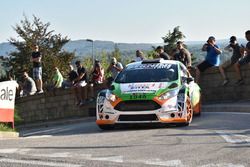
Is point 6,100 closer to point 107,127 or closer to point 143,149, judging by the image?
point 107,127

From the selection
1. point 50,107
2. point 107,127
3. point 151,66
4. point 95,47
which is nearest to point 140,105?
point 107,127

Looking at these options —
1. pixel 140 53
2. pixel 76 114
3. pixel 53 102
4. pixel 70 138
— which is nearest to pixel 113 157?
pixel 70 138

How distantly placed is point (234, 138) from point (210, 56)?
938 centimetres

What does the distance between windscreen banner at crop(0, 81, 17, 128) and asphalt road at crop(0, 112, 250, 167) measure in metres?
3.04

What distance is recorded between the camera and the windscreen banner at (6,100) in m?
14.4

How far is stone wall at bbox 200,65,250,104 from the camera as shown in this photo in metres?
19.6

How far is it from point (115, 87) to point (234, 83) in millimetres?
6988

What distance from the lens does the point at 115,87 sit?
1410 cm

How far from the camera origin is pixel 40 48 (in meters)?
48.7

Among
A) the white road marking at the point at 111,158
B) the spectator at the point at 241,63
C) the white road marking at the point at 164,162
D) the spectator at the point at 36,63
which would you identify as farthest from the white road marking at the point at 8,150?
the spectator at the point at 36,63

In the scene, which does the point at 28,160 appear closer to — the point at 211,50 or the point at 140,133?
the point at 140,133

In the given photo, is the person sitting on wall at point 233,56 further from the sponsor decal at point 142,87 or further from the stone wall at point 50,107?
the sponsor decal at point 142,87

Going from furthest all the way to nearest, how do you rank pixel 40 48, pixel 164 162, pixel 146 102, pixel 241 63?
pixel 40 48 → pixel 241 63 → pixel 146 102 → pixel 164 162

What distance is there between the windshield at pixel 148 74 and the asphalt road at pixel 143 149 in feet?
5.22
